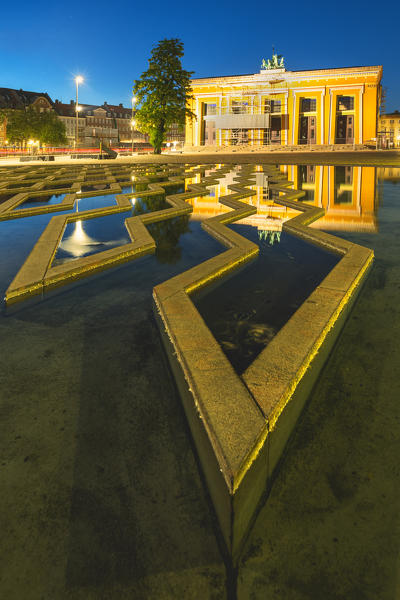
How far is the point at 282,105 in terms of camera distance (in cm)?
4388

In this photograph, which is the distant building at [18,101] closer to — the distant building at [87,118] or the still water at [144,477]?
the distant building at [87,118]

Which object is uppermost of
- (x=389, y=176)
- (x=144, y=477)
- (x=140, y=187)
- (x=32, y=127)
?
(x=32, y=127)

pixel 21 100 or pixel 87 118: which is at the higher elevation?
pixel 87 118

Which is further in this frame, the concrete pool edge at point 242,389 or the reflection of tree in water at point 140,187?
the reflection of tree in water at point 140,187

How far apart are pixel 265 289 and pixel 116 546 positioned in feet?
6.75

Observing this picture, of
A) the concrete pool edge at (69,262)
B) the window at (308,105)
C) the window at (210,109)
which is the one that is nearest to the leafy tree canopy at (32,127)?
the window at (210,109)

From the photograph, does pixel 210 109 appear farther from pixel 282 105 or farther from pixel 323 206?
pixel 323 206

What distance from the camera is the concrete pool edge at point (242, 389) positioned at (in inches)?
41.5

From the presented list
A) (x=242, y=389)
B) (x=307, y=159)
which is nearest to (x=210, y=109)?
(x=307, y=159)

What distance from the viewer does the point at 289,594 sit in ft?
2.95

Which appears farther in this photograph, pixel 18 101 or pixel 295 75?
pixel 18 101

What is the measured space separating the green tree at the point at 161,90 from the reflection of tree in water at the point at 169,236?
29376 mm

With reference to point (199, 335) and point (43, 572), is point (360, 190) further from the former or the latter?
point (43, 572)

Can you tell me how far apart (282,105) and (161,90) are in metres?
19.9
